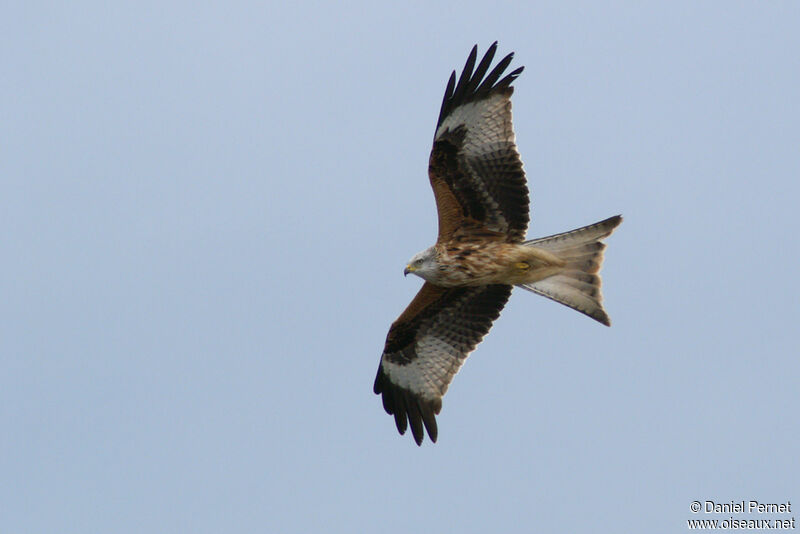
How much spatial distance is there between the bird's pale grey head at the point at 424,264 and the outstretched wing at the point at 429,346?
681 mm

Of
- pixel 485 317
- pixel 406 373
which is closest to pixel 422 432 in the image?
pixel 406 373

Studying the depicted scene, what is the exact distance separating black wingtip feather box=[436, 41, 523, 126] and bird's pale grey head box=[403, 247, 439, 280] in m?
1.29

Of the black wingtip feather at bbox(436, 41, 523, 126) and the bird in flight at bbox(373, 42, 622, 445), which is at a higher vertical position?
the black wingtip feather at bbox(436, 41, 523, 126)

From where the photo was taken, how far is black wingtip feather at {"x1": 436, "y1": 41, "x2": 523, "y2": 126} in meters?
10.1

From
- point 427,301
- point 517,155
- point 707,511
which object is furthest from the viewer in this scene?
point 427,301

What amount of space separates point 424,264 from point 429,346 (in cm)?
145

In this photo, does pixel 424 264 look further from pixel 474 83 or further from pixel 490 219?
pixel 474 83

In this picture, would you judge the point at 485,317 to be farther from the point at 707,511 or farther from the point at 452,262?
the point at 707,511

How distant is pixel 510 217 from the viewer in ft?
34.1

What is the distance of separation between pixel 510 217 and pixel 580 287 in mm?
996

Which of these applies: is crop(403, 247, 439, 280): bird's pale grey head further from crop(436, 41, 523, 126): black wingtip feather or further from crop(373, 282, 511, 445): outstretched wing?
crop(436, 41, 523, 126): black wingtip feather

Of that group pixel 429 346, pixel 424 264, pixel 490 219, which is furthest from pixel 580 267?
pixel 429 346

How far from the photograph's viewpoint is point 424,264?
34.0ft

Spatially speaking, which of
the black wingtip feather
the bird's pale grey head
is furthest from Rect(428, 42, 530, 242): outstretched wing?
the bird's pale grey head
